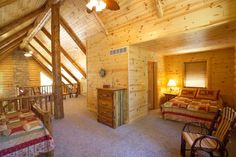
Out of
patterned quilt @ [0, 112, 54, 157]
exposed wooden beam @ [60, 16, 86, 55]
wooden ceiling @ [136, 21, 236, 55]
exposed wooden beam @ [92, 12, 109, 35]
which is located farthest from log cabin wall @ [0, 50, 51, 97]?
wooden ceiling @ [136, 21, 236, 55]

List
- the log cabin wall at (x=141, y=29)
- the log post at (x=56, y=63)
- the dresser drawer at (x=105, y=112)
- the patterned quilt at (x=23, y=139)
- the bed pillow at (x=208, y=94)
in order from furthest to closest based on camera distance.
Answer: the bed pillow at (x=208, y=94), the log post at (x=56, y=63), the dresser drawer at (x=105, y=112), the log cabin wall at (x=141, y=29), the patterned quilt at (x=23, y=139)

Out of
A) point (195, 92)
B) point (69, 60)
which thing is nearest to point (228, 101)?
point (195, 92)

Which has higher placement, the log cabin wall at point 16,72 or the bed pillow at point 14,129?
the log cabin wall at point 16,72

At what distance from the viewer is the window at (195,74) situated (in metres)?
5.24

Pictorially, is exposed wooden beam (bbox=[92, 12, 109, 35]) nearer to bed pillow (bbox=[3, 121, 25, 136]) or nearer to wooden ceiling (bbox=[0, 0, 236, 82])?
wooden ceiling (bbox=[0, 0, 236, 82])

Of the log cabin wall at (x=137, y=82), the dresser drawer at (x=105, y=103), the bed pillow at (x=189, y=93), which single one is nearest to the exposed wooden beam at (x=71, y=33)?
Answer: the log cabin wall at (x=137, y=82)

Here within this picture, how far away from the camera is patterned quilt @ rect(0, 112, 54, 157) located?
1759mm

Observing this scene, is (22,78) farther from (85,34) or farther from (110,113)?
(110,113)

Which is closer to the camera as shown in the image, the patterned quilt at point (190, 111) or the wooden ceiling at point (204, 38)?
the wooden ceiling at point (204, 38)

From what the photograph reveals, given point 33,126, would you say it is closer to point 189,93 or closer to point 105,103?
point 105,103

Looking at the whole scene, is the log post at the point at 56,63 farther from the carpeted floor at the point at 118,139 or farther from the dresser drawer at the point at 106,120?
the dresser drawer at the point at 106,120

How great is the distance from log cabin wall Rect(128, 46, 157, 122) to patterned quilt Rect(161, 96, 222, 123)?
0.75 meters

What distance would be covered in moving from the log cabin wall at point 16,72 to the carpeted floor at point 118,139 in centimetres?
692

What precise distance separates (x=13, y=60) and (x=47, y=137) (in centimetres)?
918
